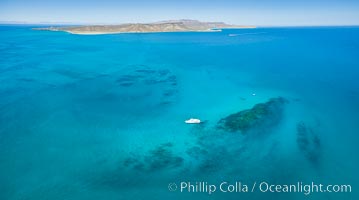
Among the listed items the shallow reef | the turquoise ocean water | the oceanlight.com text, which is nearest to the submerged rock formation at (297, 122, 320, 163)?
the turquoise ocean water

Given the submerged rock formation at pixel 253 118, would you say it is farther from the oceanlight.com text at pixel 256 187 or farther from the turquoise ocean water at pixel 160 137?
the oceanlight.com text at pixel 256 187

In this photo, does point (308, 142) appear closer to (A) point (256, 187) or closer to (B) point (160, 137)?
(A) point (256, 187)

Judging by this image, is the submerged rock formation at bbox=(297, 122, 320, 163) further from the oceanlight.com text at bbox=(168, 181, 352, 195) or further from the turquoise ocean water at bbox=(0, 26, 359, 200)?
the oceanlight.com text at bbox=(168, 181, 352, 195)

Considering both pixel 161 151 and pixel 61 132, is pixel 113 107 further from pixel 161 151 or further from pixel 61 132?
pixel 161 151

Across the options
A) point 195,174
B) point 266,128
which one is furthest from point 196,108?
point 195,174

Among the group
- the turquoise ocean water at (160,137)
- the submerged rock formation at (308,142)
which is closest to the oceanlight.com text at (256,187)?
the turquoise ocean water at (160,137)

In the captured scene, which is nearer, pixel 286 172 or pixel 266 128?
pixel 286 172
